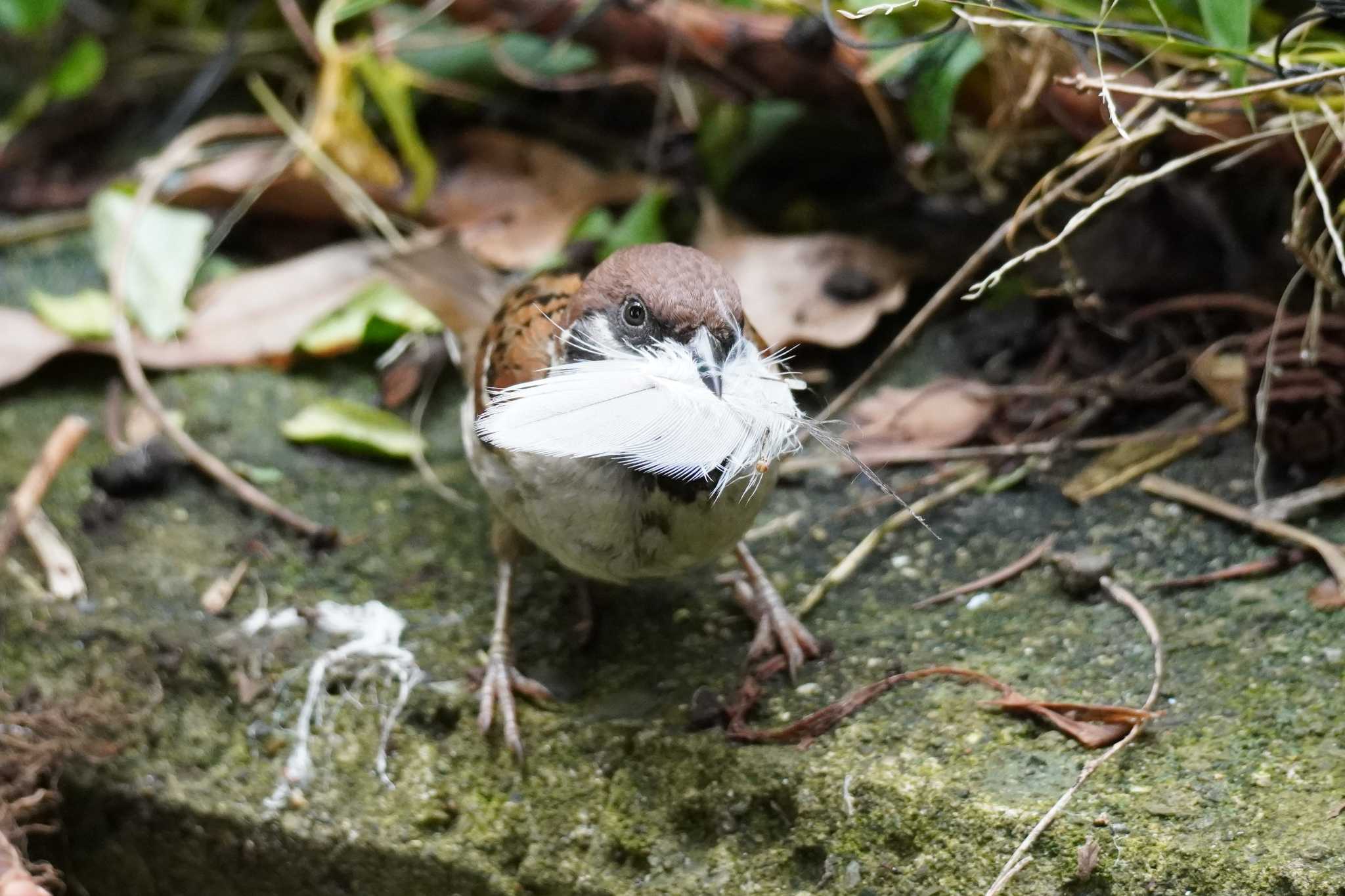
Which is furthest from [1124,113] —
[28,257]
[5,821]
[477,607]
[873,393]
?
[28,257]

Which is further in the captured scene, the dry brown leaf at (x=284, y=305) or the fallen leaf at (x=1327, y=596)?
the dry brown leaf at (x=284, y=305)

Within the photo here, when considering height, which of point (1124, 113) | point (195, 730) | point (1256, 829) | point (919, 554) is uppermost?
point (1124, 113)

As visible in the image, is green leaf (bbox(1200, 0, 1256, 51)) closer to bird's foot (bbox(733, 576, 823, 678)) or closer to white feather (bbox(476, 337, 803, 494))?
white feather (bbox(476, 337, 803, 494))

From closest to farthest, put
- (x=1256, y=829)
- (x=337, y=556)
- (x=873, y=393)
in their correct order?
(x=1256, y=829)
(x=337, y=556)
(x=873, y=393)

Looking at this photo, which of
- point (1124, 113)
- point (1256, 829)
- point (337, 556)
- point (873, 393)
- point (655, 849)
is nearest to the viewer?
point (1256, 829)

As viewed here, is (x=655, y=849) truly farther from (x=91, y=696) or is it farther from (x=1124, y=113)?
(x=1124, y=113)

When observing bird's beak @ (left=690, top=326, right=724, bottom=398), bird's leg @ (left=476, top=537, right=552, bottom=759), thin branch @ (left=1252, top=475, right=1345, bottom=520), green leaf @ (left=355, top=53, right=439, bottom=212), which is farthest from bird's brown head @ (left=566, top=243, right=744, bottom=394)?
green leaf @ (left=355, top=53, right=439, bottom=212)

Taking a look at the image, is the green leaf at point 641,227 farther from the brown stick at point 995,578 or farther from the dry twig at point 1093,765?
the dry twig at point 1093,765

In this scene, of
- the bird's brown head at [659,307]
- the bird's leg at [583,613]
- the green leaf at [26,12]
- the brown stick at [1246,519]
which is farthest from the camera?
the green leaf at [26,12]

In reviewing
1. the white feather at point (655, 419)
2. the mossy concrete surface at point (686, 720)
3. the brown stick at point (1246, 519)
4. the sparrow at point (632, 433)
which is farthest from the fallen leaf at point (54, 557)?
the brown stick at point (1246, 519)
